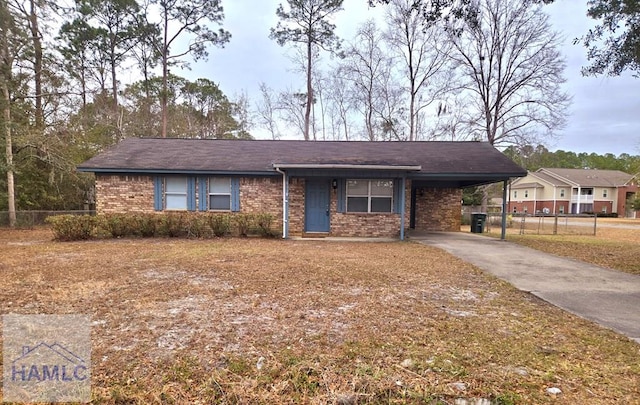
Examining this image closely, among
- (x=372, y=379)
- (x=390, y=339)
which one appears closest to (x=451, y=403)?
(x=372, y=379)

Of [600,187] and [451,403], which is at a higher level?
[600,187]

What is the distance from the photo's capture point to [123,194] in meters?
11.6

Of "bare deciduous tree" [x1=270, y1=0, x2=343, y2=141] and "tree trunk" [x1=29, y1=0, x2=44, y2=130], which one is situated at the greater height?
"bare deciduous tree" [x1=270, y1=0, x2=343, y2=141]

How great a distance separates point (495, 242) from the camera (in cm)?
1053

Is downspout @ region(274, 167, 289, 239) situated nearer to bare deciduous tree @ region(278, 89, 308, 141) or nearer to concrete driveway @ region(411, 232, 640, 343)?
concrete driveway @ region(411, 232, 640, 343)

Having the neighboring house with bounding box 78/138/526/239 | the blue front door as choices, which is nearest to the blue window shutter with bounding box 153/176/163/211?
the neighboring house with bounding box 78/138/526/239

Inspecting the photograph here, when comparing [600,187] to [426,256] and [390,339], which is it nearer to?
[426,256]

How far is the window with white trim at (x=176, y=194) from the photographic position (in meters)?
11.8

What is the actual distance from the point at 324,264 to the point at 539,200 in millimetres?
→ 44984

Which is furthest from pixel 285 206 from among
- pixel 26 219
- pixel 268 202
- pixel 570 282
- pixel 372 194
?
pixel 26 219

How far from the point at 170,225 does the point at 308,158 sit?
550 cm

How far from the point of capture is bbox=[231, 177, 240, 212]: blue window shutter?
11.7 meters

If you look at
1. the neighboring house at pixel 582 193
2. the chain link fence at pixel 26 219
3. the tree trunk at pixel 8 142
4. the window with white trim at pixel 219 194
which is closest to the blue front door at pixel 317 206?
the window with white trim at pixel 219 194

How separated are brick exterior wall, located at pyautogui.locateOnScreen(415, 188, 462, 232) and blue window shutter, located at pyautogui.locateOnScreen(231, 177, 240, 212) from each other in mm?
7499
